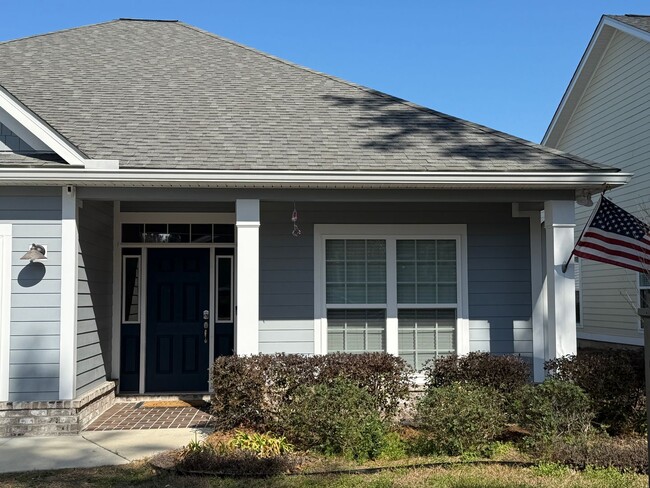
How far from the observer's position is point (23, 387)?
24.0 feet

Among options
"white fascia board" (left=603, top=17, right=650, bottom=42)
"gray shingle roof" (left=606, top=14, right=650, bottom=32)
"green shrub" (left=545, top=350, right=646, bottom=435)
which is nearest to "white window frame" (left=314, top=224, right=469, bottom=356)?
"green shrub" (left=545, top=350, right=646, bottom=435)

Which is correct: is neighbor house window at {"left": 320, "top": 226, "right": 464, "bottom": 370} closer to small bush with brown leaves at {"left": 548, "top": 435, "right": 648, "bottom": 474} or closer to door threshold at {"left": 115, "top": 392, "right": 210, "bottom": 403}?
door threshold at {"left": 115, "top": 392, "right": 210, "bottom": 403}

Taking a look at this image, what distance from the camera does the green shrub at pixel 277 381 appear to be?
22.0 ft

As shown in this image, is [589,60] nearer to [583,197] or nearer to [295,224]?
[583,197]

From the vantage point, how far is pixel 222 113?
9055 millimetres

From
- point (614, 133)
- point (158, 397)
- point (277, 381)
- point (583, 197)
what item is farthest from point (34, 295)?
point (614, 133)

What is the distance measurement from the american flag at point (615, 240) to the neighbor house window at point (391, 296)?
71.7 inches

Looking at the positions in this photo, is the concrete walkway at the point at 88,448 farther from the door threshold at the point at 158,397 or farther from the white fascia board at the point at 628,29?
the white fascia board at the point at 628,29

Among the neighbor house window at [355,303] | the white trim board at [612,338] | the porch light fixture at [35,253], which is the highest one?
the porch light fixture at [35,253]

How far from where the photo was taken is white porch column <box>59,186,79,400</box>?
732 cm

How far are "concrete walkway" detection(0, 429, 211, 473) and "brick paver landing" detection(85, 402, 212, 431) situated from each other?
24cm

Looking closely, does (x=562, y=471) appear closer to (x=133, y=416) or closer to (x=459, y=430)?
(x=459, y=430)

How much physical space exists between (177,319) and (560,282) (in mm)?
5058

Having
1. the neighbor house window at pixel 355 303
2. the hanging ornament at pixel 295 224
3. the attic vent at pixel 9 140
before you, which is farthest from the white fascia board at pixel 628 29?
the attic vent at pixel 9 140
